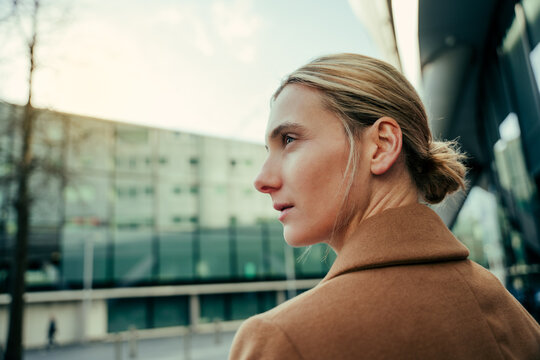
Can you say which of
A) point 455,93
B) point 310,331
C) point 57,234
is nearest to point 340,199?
point 310,331

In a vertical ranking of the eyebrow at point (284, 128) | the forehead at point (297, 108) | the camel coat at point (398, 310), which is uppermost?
the forehead at point (297, 108)

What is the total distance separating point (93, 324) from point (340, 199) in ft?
72.6

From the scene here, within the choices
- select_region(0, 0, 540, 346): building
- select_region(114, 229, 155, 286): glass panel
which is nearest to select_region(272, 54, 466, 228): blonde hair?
select_region(0, 0, 540, 346): building

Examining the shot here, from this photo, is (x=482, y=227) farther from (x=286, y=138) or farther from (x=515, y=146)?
(x=286, y=138)

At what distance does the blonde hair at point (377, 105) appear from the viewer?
3.75 feet

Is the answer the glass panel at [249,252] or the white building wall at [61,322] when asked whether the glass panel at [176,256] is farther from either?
the white building wall at [61,322]

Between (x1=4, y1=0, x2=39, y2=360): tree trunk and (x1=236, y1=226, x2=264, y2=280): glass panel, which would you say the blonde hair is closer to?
(x1=4, y1=0, x2=39, y2=360): tree trunk

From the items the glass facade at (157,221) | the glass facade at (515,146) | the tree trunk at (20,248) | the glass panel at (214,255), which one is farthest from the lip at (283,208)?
the glass panel at (214,255)

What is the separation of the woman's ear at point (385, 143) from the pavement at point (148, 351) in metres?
12.9

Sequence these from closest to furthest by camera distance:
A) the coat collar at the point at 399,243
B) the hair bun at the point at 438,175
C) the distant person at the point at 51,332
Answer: the coat collar at the point at 399,243 → the hair bun at the point at 438,175 → the distant person at the point at 51,332

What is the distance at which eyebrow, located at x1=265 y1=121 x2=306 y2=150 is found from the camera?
115 cm

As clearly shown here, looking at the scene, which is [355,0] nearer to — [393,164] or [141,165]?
[393,164]

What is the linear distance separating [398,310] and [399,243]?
17 centimetres

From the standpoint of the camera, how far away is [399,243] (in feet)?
3.15
